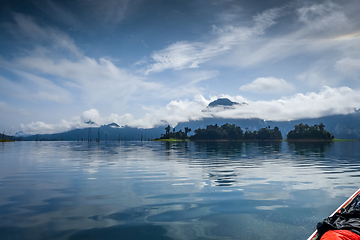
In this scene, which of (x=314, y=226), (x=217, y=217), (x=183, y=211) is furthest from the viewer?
(x=183, y=211)

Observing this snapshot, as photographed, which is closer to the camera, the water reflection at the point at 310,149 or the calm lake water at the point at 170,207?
the calm lake water at the point at 170,207

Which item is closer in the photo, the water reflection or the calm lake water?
the calm lake water

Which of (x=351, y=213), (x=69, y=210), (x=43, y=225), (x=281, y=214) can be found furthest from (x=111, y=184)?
(x=351, y=213)

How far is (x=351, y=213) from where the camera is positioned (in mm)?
11055

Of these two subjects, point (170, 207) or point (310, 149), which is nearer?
point (170, 207)

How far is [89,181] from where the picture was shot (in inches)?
976

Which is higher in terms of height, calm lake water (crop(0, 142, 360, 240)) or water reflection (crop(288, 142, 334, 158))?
calm lake water (crop(0, 142, 360, 240))

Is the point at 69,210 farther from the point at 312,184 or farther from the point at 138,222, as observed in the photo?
Answer: the point at 312,184

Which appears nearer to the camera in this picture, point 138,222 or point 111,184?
point 138,222

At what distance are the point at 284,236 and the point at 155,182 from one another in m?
15.3

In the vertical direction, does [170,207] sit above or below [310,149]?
above

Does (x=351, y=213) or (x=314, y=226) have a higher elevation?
(x=351, y=213)

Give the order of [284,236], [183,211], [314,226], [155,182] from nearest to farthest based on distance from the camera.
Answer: [284,236], [314,226], [183,211], [155,182]

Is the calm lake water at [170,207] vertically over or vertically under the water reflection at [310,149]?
over
